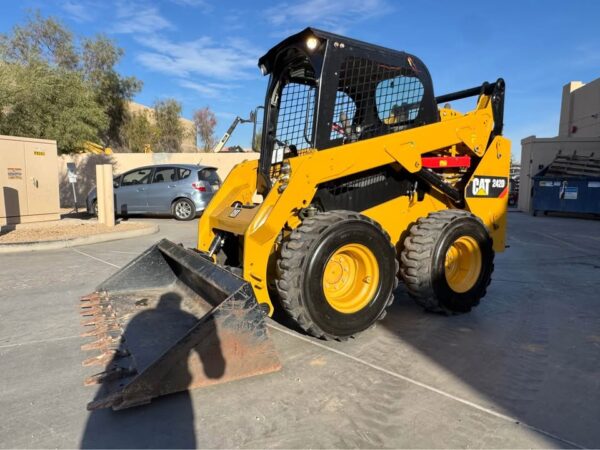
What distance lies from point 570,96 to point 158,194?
2438 centimetres

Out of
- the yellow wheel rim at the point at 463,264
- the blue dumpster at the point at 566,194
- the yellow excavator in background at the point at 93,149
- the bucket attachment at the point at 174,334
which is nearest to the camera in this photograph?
the bucket attachment at the point at 174,334

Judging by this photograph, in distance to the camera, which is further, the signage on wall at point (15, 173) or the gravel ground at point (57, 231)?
the signage on wall at point (15, 173)

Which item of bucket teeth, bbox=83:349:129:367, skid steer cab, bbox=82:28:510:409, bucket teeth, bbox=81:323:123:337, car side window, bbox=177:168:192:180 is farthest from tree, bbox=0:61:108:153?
bucket teeth, bbox=83:349:129:367

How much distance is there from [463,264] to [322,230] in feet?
6.84

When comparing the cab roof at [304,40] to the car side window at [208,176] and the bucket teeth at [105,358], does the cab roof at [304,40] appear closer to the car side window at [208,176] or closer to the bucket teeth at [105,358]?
the bucket teeth at [105,358]

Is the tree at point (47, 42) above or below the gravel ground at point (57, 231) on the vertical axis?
above

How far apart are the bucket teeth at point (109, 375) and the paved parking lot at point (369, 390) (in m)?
0.07

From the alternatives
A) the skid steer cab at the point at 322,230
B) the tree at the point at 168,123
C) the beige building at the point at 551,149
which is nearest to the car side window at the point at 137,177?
the skid steer cab at the point at 322,230

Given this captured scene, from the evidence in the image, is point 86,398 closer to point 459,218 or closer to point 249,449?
point 249,449

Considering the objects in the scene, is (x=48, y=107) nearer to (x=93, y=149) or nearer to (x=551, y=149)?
(x=93, y=149)

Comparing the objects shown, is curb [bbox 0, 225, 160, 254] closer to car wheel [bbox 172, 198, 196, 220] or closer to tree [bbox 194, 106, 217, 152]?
car wheel [bbox 172, 198, 196, 220]

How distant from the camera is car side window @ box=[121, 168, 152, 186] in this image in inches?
515

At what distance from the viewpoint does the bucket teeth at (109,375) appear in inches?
113

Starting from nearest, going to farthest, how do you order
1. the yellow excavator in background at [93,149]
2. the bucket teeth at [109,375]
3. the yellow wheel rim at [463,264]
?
the bucket teeth at [109,375] → the yellow wheel rim at [463,264] → the yellow excavator in background at [93,149]
